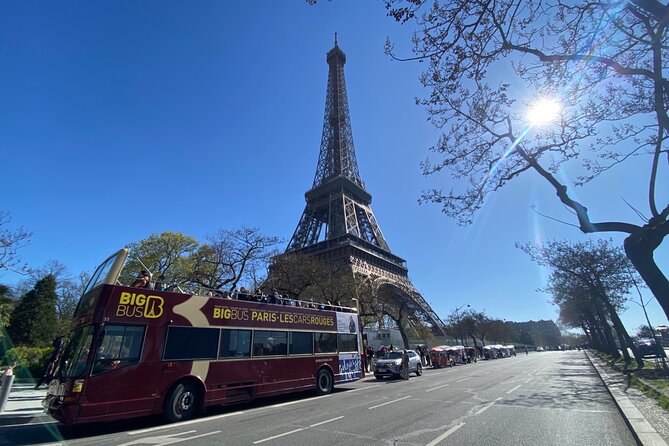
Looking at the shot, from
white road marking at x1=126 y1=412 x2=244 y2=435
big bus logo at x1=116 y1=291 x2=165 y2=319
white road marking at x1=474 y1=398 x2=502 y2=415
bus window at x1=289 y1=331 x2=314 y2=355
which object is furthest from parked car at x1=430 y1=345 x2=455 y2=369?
big bus logo at x1=116 y1=291 x2=165 y2=319

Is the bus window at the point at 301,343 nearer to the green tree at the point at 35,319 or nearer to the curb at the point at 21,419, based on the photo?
the curb at the point at 21,419

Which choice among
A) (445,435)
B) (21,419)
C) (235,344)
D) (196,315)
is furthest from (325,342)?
(21,419)

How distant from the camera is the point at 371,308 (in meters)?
37.8

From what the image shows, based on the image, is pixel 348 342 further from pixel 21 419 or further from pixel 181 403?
pixel 21 419

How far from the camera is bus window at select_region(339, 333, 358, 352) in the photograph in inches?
642

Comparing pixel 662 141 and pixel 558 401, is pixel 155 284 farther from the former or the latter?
pixel 662 141

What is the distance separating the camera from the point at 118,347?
29.1 ft

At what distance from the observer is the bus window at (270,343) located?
1217 centimetres

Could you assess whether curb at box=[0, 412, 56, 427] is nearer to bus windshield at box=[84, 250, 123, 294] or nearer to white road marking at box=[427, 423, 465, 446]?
bus windshield at box=[84, 250, 123, 294]

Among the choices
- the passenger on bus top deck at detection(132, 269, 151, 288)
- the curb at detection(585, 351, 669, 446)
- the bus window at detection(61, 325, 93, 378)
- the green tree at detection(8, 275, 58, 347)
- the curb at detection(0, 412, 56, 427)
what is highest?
the green tree at detection(8, 275, 58, 347)

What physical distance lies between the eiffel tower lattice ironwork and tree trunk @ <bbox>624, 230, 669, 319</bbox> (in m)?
41.0

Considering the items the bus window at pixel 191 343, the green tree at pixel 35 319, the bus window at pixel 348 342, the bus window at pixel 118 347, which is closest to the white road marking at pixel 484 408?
the bus window at pixel 348 342

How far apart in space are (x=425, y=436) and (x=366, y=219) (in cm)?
6972

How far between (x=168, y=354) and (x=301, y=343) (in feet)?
18.2
